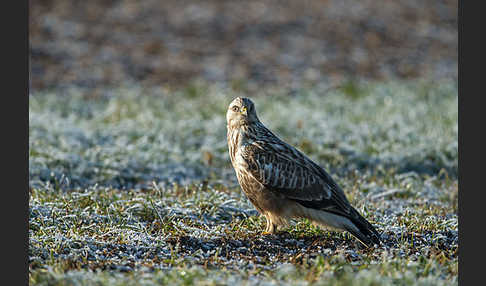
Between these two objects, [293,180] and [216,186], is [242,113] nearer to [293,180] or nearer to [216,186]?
[293,180]

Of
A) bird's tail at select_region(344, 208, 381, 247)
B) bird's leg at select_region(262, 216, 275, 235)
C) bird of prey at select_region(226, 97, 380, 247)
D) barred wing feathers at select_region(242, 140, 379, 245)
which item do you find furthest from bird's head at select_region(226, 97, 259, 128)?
bird's tail at select_region(344, 208, 381, 247)

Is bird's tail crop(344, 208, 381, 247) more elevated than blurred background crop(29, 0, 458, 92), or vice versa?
blurred background crop(29, 0, 458, 92)

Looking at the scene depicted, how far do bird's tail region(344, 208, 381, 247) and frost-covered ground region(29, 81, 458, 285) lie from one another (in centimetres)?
10

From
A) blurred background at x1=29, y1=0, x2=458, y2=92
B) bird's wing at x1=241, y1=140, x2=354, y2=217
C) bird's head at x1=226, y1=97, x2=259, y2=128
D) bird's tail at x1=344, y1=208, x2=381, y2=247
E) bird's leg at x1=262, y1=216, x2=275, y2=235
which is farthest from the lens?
blurred background at x1=29, y1=0, x2=458, y2=92

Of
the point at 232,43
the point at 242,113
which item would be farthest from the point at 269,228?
the point at 232,43

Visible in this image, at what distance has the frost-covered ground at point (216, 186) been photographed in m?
5.31

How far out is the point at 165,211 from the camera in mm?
6820

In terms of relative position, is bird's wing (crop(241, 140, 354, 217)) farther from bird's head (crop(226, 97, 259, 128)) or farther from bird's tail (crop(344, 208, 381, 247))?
bird's head (crop(226, 97, 259, 128))

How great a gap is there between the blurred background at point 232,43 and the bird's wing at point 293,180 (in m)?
7.89

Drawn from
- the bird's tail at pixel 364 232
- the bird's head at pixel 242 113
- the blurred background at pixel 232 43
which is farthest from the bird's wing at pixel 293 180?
the blurred background at pixel 232 43

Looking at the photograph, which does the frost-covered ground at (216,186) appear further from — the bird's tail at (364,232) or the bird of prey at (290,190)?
the bird of prey at (290,190)

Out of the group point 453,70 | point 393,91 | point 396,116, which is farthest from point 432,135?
point 453,70

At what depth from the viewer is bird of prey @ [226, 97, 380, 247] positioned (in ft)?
20.0

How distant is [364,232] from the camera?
6078 mm
